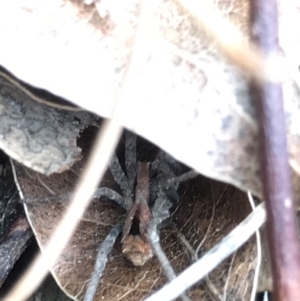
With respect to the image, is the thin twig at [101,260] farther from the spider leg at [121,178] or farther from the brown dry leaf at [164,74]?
the brown dry leaf at [164,74]

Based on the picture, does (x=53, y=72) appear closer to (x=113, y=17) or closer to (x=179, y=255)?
(x=113, y=17)

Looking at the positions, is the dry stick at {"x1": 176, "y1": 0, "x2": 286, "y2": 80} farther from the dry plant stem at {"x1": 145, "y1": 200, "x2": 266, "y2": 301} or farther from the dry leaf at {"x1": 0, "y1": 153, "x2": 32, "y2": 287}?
the dry leaf at {"x1": 0, "y1": 153, "x2": 32, "y2": 287}

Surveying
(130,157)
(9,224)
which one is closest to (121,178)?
(130,157)

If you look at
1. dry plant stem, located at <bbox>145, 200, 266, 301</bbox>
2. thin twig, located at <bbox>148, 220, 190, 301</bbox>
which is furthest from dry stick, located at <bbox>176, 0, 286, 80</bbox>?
thin twig, located at <bbox>148, 220, 190, 301</bbox>

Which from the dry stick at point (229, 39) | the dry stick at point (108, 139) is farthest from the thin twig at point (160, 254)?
the dry stick at point (229, 39)

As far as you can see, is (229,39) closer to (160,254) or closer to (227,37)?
(227,37)
